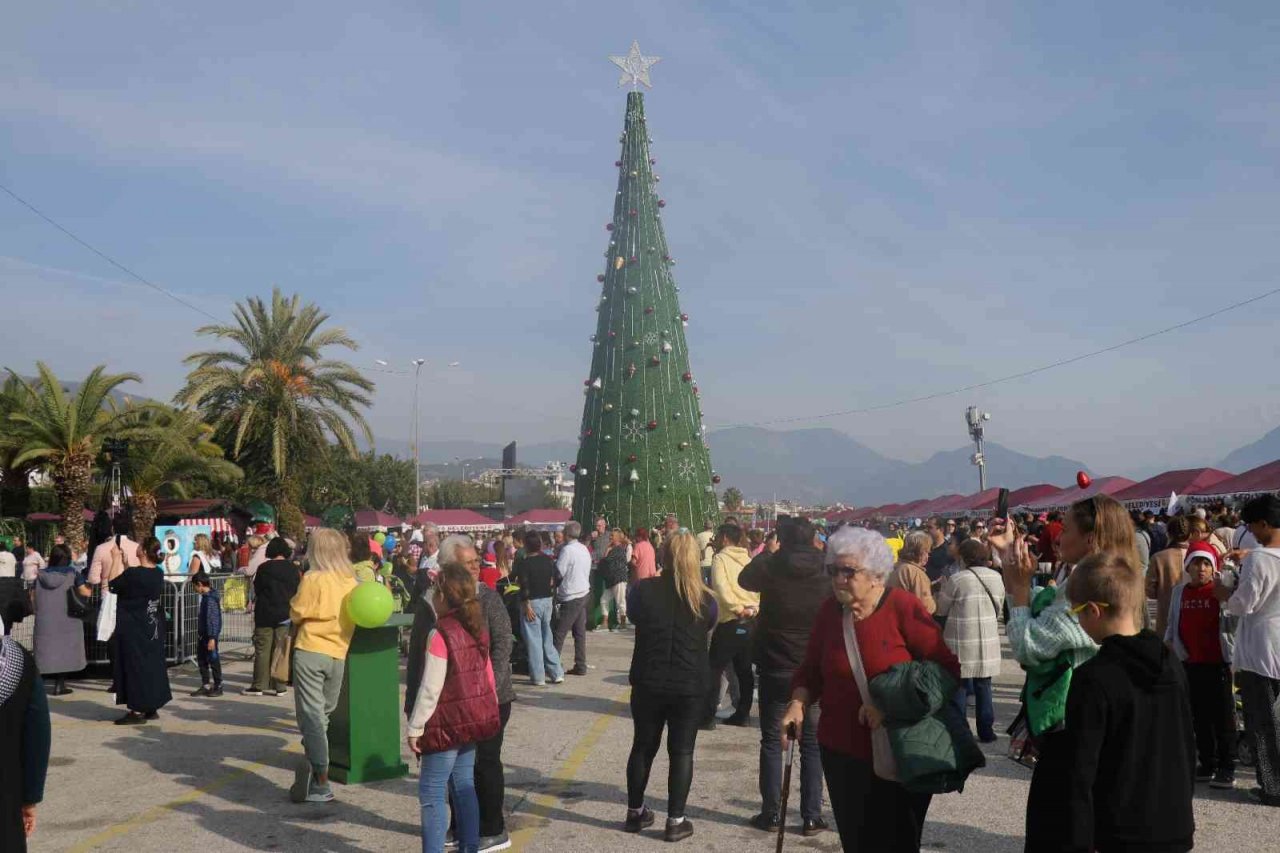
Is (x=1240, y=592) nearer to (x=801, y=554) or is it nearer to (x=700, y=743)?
(x=801, y=554)

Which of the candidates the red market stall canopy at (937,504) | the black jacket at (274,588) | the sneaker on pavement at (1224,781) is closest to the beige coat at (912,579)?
the sneaker on pavement at (1224,781)

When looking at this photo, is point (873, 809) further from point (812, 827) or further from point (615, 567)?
point (615, 567)

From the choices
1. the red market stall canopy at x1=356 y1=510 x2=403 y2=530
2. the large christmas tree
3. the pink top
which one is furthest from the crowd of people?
the red market stall canopy at x1=356 y1=510 x2=403 y2=530

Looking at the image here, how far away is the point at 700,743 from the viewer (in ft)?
29.4

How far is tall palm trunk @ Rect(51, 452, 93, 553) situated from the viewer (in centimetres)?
2611

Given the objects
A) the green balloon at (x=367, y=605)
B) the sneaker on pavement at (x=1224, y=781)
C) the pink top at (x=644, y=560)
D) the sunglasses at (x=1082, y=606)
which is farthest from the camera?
the pink top at (x=644, y=560)

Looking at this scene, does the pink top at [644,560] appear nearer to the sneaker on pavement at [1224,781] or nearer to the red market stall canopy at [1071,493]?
the sneaker on pavement at [1224,781]

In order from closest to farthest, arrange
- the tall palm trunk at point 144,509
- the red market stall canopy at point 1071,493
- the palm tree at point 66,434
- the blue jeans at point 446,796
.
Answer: the blue jeans at point 446,796 < the palm tree at point 66,434 < the red market stall canopy at point 1071,493 < the tall palm trunk at point 144,509

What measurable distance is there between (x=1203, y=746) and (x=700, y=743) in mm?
3809

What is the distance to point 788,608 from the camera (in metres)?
6.54

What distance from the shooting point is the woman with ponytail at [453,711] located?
5.31m

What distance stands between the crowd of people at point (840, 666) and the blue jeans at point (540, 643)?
4 centimetres

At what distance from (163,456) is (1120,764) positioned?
93.1ft

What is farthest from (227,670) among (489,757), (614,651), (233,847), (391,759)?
(489,757)
